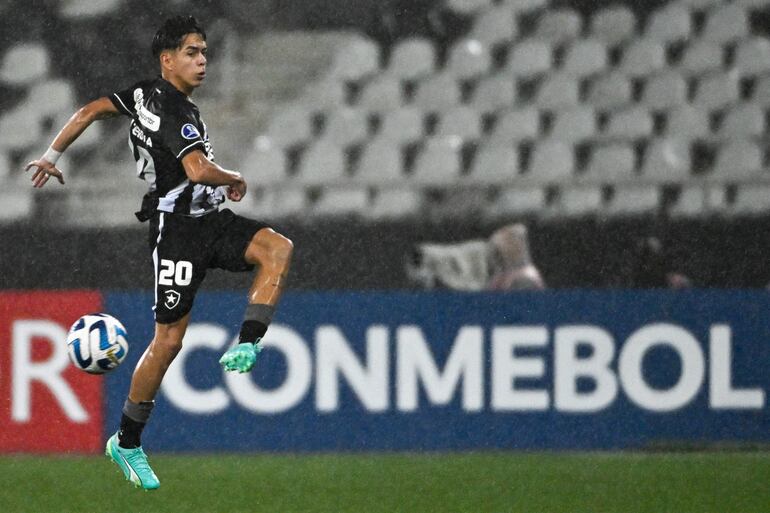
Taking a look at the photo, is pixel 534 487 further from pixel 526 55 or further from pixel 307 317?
pixel 526 55

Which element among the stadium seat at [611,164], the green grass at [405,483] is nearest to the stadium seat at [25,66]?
the green grass at [405,483]

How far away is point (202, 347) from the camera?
317 inches

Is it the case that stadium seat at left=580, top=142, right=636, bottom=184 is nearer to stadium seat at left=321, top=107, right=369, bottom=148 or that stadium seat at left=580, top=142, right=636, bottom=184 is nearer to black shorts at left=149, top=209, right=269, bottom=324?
stadium seat at left=321, top=107, right=369, bottom=148

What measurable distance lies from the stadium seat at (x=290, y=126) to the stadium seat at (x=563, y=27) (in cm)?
165

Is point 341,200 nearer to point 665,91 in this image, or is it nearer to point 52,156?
point 665,91

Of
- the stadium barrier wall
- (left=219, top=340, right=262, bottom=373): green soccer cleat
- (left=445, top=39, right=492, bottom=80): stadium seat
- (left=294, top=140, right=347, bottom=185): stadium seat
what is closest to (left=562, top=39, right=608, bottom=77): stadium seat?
(left=445, top=39, right=492, bottom=80): stadium seat

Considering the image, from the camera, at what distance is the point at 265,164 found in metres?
9.33

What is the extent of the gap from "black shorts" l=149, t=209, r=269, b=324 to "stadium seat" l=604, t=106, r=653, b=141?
3.99m

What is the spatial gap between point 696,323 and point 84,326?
3586 millimetres

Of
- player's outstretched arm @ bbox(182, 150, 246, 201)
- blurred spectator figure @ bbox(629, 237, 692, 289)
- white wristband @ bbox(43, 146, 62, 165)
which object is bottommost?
blurred spectator figure @ bbox(629, 237, 692, 289)

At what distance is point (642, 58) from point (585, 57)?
0.36 metres

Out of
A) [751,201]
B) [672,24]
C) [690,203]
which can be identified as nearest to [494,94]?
[672,24]

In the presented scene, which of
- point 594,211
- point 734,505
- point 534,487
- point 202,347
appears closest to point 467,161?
point 594,211

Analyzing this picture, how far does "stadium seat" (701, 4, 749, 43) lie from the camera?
961 centimetres
